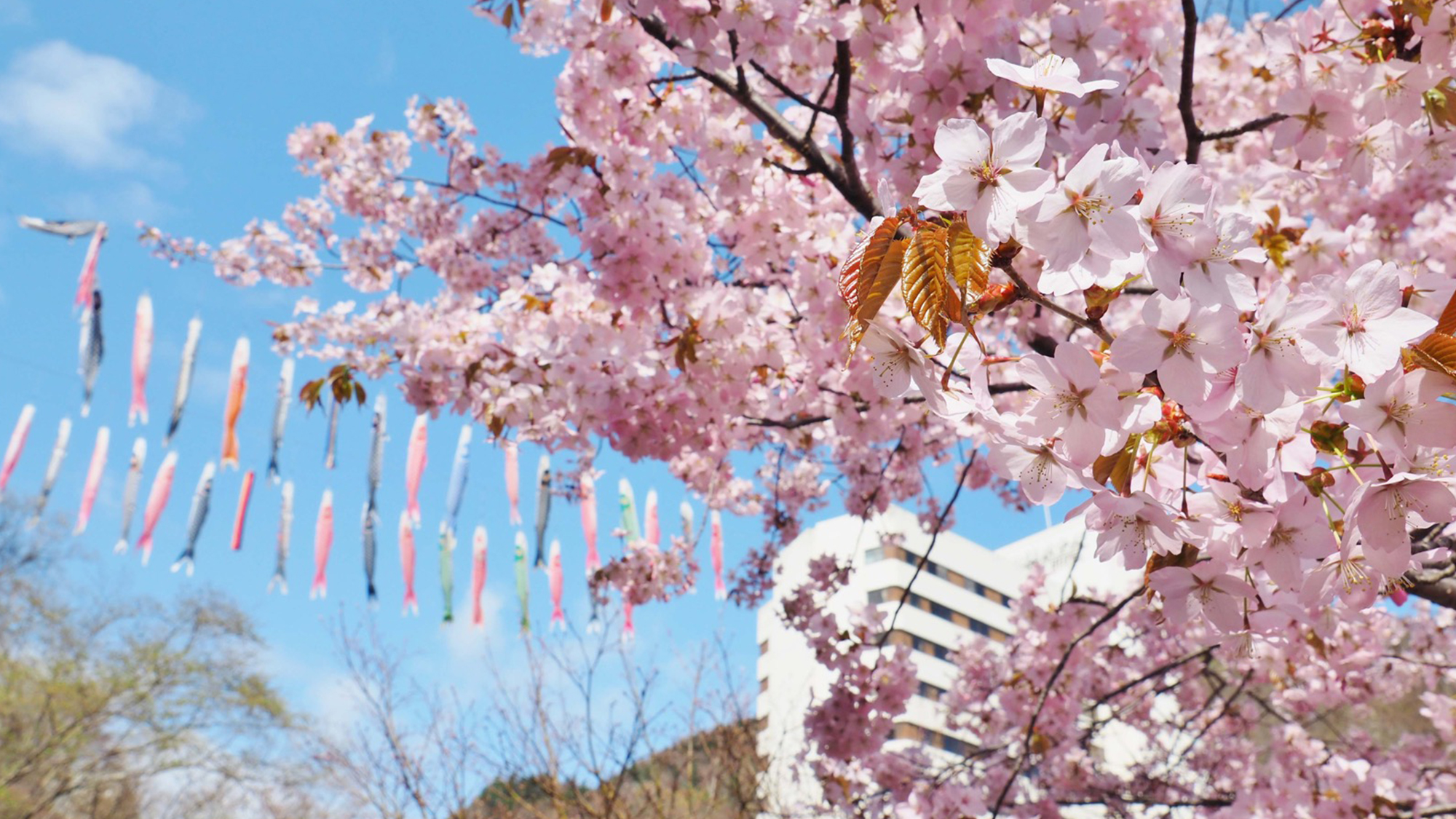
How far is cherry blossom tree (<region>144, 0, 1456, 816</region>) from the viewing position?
75 centimetres

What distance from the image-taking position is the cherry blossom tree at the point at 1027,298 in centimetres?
75

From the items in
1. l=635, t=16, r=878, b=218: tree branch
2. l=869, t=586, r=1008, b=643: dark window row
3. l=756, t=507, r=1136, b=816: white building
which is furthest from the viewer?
l=869, t=586, r=1008, b=643: dark window row

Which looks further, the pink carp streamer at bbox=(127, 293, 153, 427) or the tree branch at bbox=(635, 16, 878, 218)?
the pink carp streamer at bbox=(127, 293, 153, 427)

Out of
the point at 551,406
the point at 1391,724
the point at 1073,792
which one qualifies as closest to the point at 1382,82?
the point at 551,406

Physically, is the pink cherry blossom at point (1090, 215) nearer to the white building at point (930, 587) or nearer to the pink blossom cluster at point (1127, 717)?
the pink blossom cluster at point (1127, 717)

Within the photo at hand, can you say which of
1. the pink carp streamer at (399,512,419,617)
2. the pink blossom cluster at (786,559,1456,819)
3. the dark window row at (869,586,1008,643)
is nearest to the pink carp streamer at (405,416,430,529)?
the pink carp streamer at (399,512,419,617)

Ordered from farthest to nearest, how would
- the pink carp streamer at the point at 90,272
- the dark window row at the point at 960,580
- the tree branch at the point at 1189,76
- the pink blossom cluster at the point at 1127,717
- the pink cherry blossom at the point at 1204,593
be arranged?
the dark window row at the point at 960,580, the pink carp streamer at the point at 90,272, the pink blossom cluster at the point at 1127,717, the tree branch at the point at 1189,76, the pink cherry blossom at the point at 1204,593

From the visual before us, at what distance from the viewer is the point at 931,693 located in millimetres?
30656

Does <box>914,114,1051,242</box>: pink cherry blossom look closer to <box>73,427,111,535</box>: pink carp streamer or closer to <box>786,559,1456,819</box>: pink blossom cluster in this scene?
<box>786,559,1456,819</box>: pink blossom cluster

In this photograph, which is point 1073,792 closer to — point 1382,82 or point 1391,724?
point 1382,82

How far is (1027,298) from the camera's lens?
782mm

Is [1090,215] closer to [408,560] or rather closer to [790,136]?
[790,136]

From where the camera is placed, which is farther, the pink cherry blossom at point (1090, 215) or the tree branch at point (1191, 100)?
the tree branch at point (1191, 100)

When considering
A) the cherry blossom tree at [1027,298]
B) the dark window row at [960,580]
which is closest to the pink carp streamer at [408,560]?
the cherry blossom tree at [1027,298]
